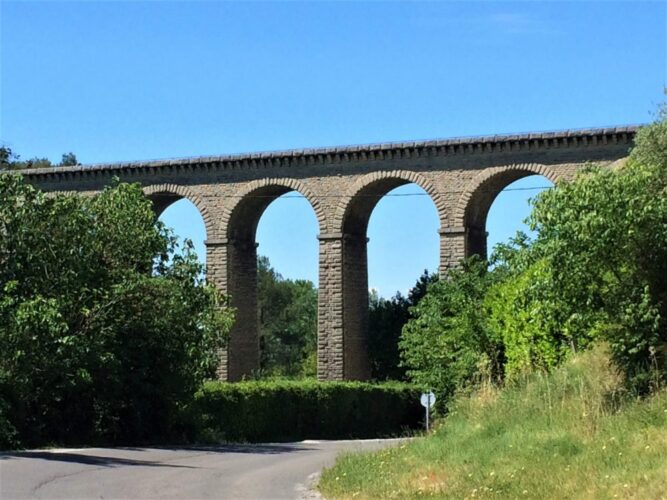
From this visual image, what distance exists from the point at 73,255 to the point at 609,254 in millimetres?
12019

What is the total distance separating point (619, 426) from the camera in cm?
1334

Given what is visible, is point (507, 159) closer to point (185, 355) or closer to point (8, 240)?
point (185, 355)

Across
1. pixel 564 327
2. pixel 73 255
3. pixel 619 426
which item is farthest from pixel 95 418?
pixel 619 426

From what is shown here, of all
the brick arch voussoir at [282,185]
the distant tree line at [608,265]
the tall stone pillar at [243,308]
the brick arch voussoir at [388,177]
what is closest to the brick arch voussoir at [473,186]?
the brick arch voussoir at [388,177]

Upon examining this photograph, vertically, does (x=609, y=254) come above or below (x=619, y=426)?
above

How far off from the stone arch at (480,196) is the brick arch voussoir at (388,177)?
52 cm

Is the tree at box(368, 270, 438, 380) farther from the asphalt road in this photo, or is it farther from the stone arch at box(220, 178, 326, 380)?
the asphalt road

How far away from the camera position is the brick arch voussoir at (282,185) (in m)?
39.6

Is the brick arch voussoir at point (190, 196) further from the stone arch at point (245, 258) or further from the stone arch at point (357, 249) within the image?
the stone arch at point (357, 249)

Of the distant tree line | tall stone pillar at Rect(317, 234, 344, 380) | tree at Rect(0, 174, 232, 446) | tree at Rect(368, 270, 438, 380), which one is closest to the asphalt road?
tree at Rect(0, 174, 232, 446)

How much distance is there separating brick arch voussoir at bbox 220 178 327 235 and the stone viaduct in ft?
0.11

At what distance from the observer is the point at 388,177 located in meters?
38.8

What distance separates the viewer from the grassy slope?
37.7ft

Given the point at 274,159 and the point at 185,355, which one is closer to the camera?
the point at 185,355
